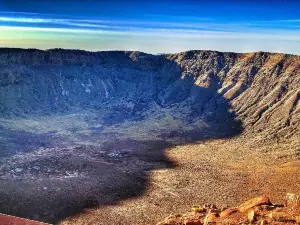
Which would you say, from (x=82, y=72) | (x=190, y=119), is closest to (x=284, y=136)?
(x=190, y=119)

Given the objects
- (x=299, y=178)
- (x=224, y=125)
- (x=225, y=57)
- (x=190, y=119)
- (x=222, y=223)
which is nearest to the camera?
(x=222, y=223)

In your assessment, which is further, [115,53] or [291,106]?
[115,53]

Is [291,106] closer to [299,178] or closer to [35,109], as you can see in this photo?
[299,178]

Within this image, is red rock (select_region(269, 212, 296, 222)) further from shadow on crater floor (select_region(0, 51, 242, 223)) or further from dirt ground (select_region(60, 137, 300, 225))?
shadow on crater floor (select_region(0, 51, 242, 223))

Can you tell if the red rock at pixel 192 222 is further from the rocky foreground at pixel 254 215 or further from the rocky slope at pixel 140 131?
the rocky slope at pixel 140 131

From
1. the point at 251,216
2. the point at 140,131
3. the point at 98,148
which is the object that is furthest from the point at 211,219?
the point at 140,131

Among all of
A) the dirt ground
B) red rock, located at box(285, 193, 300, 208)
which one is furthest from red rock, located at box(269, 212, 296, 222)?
the dirt ground
